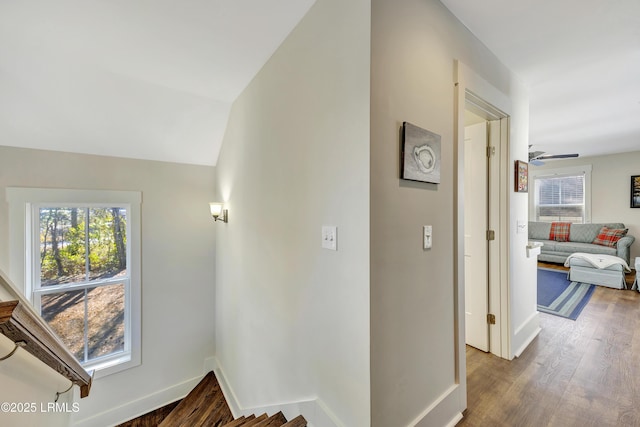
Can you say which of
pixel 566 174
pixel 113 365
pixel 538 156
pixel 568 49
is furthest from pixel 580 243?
pixel 113 365

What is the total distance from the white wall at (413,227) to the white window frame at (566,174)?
6297 millimetres

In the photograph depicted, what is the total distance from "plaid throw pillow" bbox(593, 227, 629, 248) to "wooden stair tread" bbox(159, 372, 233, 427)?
7.01 metres

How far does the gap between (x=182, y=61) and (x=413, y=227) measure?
2.02 metres

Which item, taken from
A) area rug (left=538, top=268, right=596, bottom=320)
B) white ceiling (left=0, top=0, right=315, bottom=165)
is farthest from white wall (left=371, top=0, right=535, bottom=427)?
area rug (left=538, top=268, right=596, bottom=320)

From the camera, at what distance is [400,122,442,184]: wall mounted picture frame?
1.17 m

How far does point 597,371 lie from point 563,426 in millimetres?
846

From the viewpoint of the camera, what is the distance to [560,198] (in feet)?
20.0

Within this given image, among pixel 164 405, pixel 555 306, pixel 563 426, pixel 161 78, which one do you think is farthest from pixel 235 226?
pixel 555 306

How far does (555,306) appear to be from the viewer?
3.23 m

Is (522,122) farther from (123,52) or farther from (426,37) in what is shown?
(123,52)

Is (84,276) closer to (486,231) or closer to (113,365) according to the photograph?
(113,365)

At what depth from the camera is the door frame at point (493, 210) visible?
149 centimetres

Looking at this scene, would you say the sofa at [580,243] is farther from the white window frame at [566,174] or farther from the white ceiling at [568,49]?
the white ceiling at [568,49]

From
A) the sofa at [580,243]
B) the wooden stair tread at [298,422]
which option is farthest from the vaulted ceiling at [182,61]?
the sofa at [580,243]
